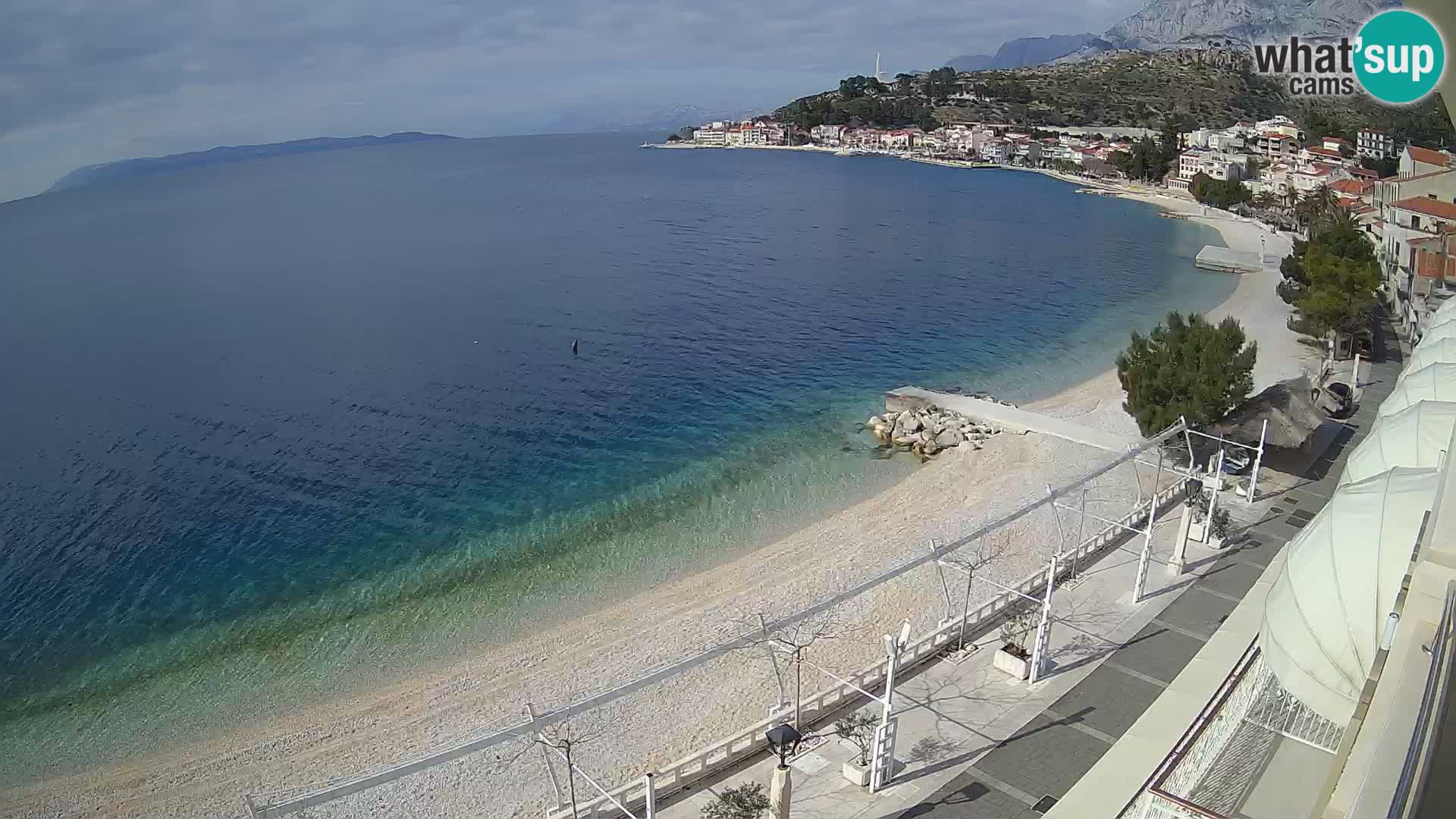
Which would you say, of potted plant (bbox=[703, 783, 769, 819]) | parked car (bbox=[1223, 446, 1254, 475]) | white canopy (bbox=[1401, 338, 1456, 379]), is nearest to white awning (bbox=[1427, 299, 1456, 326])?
white canopy (bbox=[1401, 338, 1456, 379])

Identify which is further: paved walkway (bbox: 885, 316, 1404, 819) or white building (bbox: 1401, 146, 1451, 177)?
white building (bbox: 1401, 146, 1451, 177)

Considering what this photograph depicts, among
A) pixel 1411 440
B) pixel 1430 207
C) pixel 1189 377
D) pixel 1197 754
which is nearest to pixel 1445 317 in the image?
pixel 1189 377

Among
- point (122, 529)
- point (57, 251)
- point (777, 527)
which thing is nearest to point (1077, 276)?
point (777, 527)

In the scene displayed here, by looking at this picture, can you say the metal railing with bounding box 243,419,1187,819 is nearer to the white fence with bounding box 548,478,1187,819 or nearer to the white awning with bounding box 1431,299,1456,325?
the white fence with bounding box 548,478,1187,819

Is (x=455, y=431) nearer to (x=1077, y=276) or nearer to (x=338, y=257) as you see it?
(x=1077, y=276)

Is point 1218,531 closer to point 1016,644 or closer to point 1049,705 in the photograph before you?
point 1016,644
